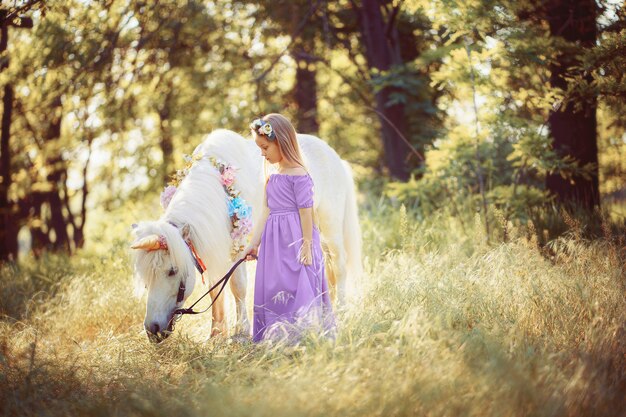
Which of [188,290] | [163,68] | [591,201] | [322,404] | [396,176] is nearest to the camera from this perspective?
[322,404]

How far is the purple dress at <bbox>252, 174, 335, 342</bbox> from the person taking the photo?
156 inches

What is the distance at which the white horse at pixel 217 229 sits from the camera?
3809 mm

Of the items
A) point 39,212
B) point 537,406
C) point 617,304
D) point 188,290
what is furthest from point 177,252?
point 39,212

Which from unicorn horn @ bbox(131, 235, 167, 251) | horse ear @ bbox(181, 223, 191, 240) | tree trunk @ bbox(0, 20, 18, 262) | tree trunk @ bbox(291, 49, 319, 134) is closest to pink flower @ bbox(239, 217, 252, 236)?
horse ear @ bbox(181, 223, 191, 240)

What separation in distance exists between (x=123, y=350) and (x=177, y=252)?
2.57 feet

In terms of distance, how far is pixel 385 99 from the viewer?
404 inches

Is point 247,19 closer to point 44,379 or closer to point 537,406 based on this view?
point 44,379

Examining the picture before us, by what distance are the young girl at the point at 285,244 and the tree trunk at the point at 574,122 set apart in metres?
3.96

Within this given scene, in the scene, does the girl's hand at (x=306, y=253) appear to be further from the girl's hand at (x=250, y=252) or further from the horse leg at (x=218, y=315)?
the horse leg at (x=218, y=315)

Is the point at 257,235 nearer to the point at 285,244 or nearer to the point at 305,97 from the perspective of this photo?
the point at 285,244

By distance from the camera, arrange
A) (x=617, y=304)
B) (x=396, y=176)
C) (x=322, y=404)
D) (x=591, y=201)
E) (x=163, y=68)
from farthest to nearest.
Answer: (x=163, y=68)
(x=396, y=176)
(x=591, y=201)
(x=617, y=304)
(x=322, y=404)

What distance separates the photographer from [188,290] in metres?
3.96

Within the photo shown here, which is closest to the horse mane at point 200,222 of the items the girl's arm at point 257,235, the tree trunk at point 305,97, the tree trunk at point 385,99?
the girl's arm at point 257,235

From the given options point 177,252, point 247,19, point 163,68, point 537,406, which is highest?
point 247,19
